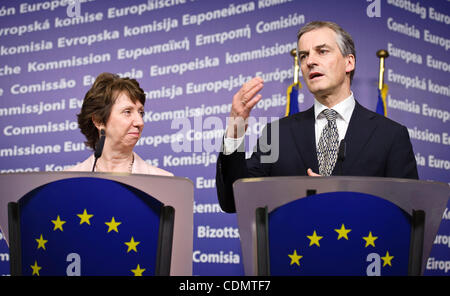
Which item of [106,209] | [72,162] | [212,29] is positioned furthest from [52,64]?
[106,209]

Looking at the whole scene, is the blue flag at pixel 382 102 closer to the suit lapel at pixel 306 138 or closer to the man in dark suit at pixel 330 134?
the man in dark suit at pixel 330 134

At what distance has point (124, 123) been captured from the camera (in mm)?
2859

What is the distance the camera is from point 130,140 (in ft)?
9.43

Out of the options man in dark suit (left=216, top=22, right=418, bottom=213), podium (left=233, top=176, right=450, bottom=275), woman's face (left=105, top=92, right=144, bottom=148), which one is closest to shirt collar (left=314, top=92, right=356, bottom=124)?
man in dark suit (left=216, top=22, right=418, bottom=213)

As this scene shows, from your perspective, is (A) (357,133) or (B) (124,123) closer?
(A) (357,133)

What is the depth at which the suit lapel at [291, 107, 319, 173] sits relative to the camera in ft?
7.59

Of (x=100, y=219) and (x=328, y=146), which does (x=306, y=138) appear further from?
(x=100, y=219)

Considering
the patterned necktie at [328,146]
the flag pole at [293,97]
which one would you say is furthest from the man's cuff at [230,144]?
the flag pole at [293,97]

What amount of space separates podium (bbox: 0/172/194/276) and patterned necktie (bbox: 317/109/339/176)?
3.09ft

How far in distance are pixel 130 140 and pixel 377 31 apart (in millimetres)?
1979

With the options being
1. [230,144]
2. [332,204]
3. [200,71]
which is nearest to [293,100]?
[200,71]

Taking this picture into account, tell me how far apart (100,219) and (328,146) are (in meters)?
1.18

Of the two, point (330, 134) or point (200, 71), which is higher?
point (200, 71)

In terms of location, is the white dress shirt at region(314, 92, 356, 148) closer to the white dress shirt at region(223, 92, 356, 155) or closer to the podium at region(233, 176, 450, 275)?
the white dress shirt at region(223, 92, 356, 155)
